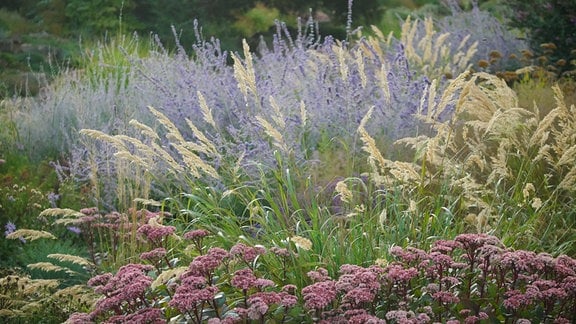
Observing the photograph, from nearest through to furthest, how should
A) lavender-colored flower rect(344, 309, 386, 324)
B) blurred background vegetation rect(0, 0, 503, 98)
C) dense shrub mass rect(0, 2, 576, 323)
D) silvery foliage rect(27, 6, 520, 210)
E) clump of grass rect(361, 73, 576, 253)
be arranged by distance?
lavender-colored flower rect(344, 309, 386, 324), dense shrub mass rect(0, 2, 576, 323), clump of grass rect(361, 73, 576, 253), silvery foliage rect(27, 6, 520, 210), blurred background vegetation rect(0, 0, 503, 98)

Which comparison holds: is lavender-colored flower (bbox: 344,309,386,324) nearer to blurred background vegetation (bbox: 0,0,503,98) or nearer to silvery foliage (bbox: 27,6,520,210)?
silvery foliage (bbox: 27,6,520,210)

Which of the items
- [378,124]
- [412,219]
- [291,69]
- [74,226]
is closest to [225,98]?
[291,69]

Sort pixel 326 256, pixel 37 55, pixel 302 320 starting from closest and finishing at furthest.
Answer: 1. pixel 302 320
2. pixel 326 256
3. pixel 37 55

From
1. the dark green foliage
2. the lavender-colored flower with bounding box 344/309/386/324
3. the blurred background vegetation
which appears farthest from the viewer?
the blurred background vegetation

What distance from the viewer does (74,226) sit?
5.63 m

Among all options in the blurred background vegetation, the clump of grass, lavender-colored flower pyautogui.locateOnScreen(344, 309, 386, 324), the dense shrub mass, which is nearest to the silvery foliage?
the dense shrub mass

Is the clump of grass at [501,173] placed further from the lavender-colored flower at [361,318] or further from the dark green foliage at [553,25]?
the dark green foliage at [553,25]

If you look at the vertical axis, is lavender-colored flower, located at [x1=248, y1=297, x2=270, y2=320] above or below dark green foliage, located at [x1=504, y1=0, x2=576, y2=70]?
above

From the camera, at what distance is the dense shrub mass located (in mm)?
3211

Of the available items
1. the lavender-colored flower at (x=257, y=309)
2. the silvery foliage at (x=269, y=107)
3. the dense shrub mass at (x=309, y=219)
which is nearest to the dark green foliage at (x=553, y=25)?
the dense shrub mass at (x=309, y=219)

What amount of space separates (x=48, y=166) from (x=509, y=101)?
12.8ft

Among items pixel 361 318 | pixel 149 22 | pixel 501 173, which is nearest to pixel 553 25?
pixel 501 173

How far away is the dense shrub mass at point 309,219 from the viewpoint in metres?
3.21

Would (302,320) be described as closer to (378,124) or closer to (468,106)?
(468,106)
